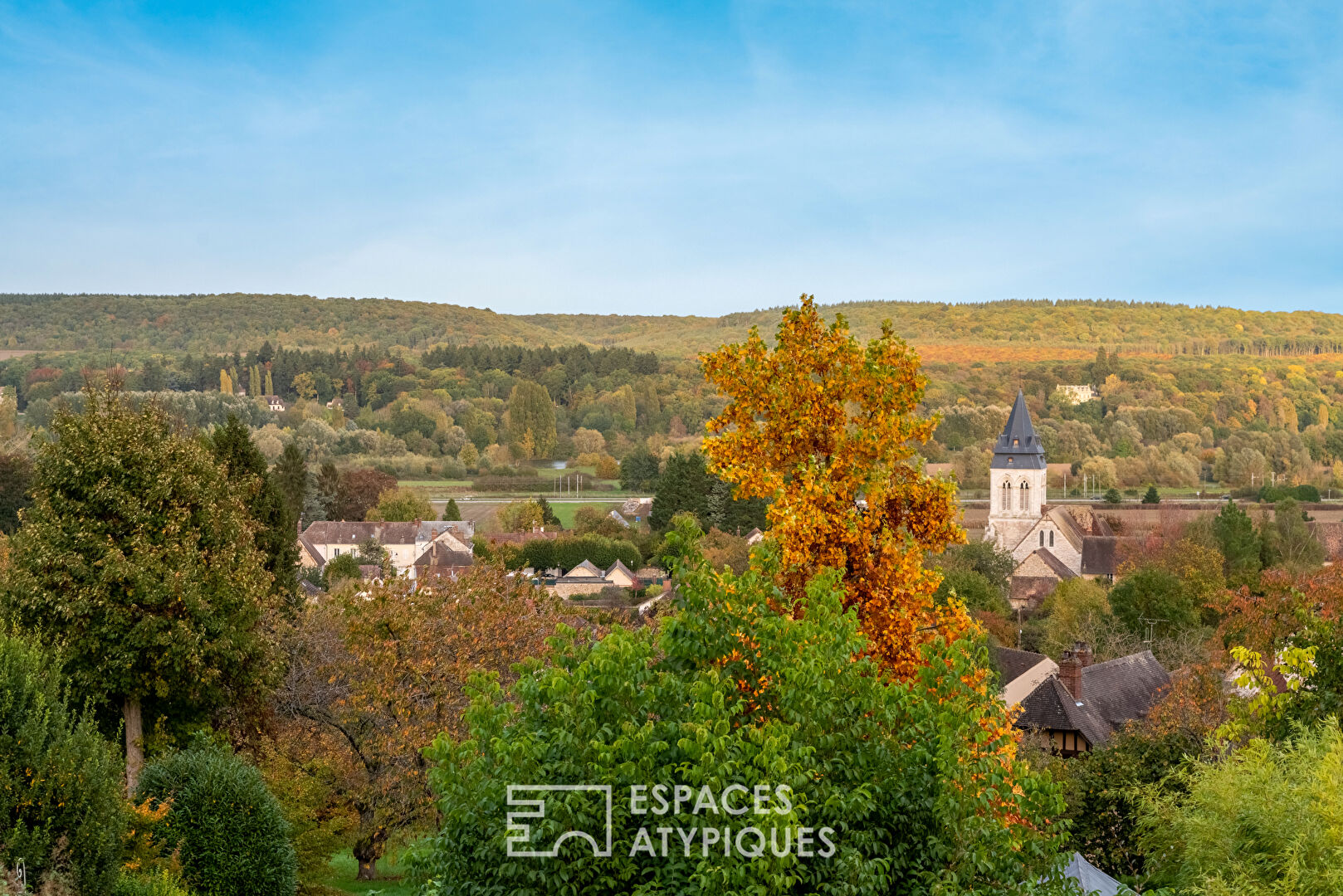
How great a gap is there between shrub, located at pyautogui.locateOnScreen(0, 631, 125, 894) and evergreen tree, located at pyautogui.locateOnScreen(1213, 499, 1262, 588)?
50.7 m

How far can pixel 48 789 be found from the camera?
35.8ft

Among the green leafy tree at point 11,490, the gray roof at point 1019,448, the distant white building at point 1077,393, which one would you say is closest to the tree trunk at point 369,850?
the green leafy tree at point 11,490

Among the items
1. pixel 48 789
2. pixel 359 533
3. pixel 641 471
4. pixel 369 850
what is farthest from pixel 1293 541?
pixel 48 789

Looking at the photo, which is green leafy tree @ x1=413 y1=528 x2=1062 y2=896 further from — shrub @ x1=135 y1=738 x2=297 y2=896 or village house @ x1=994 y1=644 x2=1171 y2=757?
village house @ x1=994 y1=644 x2=1171 y2=757

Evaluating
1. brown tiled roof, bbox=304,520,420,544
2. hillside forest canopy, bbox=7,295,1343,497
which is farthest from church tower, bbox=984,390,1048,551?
brown tiled roof, bbox=304,520,420,544

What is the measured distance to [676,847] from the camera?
6195 mm

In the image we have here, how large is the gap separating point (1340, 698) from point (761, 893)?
9.62 metres

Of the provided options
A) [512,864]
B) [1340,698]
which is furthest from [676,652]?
[1340,698]

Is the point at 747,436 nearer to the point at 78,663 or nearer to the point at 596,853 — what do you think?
the point at 596,853

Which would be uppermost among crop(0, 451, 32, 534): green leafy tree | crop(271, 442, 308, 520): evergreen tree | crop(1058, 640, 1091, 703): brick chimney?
crop(271, 442, 308, 520): evergreen tree

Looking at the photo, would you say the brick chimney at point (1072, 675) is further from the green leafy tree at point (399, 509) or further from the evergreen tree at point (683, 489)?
the green leafy tree at point (399, 509)

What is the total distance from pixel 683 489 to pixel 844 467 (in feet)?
203

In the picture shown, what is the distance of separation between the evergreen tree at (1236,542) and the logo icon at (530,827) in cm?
5197

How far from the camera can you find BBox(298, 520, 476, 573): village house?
218 ft
